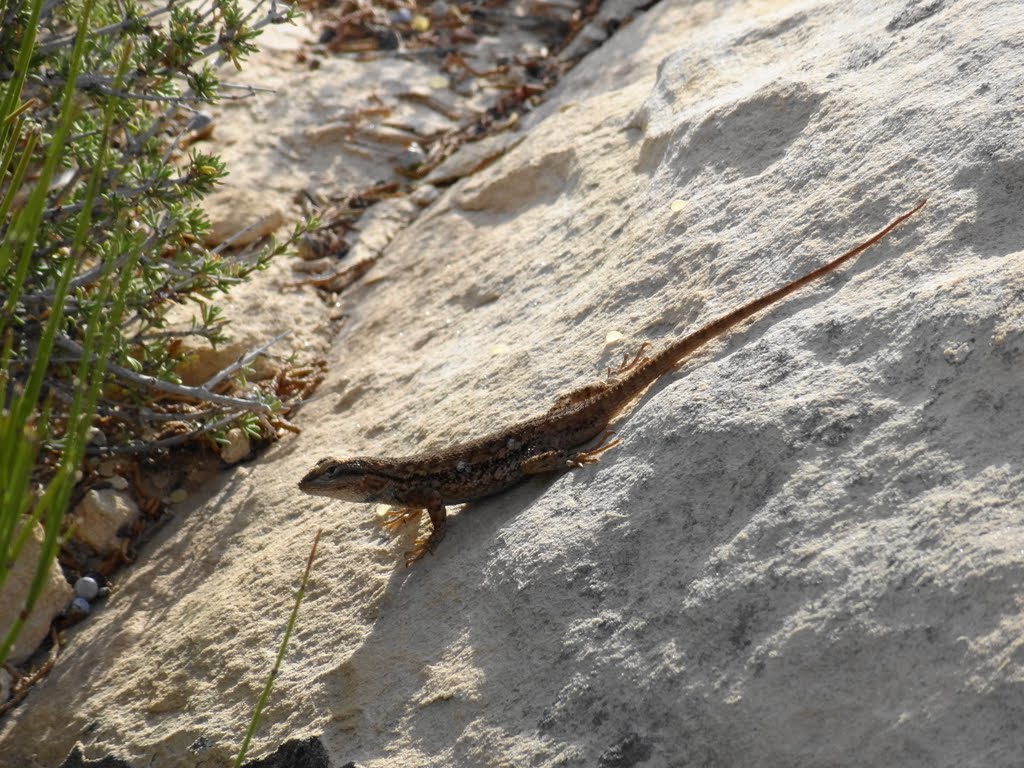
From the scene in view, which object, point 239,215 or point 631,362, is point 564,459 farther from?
point 239,215

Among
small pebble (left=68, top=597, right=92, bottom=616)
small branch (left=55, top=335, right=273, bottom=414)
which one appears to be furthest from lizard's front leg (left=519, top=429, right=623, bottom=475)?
small pebble (left=68, top=597, right=92, bottom=616)

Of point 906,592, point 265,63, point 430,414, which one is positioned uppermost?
point 265,63

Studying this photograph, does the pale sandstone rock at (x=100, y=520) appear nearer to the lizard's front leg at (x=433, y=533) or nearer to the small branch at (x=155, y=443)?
the small branch at (x=155, y=443)

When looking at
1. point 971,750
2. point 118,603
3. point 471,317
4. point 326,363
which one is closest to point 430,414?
point 471,317

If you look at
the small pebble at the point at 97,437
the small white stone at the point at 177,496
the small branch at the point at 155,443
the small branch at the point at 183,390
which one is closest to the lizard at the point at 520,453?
the small branch at the point at 183,390

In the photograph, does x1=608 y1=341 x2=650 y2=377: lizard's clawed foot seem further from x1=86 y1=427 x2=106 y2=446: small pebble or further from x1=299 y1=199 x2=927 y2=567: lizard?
x1=86 y1=427 x2=106 y2=446: small pebble

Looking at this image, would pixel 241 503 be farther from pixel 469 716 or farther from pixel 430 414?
pixel 469 716
